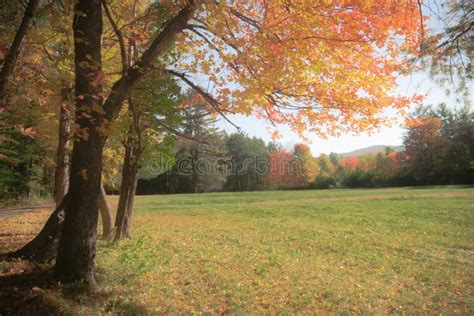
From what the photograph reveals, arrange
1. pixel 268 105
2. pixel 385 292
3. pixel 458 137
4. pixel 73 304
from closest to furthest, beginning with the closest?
pixel 73 304 < pixel 385 292 < pixel 268 105 < pixel 458 137

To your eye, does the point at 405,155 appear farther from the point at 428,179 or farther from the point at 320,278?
the point at 320,278

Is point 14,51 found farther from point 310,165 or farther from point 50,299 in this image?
point 310,165

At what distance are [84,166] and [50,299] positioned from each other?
1.86 metres

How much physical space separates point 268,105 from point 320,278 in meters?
3.92

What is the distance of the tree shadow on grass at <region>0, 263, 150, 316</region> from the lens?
394cm

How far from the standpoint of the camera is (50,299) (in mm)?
4121

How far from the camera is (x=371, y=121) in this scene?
261 inches

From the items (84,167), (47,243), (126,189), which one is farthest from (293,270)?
(126,189)

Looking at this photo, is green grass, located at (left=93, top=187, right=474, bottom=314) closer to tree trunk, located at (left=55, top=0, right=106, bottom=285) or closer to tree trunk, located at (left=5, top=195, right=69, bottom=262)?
tree trunk, located at (left=55, top=0, right=106, bottom=285)

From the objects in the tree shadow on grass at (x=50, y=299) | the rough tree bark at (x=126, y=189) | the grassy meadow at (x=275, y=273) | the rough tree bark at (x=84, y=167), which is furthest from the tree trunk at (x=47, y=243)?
the rough tree bark at (x=126, y=189)

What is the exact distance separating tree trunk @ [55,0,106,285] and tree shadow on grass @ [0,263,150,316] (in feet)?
0.85

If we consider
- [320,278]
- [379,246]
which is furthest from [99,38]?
[379,246]

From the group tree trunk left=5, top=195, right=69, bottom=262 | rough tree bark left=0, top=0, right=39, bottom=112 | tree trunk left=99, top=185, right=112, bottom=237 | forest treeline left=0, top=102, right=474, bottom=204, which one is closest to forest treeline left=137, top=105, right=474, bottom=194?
forest treeline left=0, top=102, right=474, bottom=204

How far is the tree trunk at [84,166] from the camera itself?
15.3 ft
